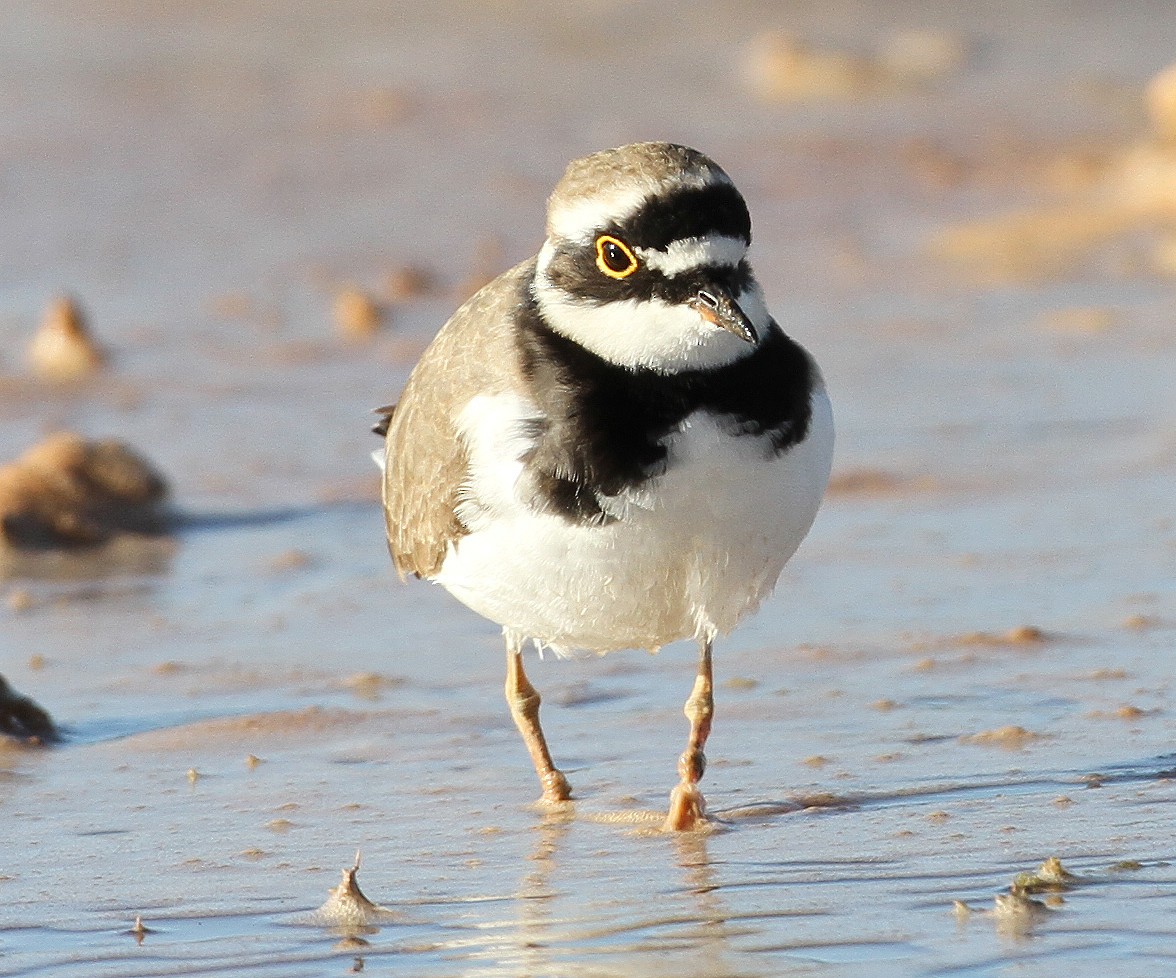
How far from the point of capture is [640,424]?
16.6 feet

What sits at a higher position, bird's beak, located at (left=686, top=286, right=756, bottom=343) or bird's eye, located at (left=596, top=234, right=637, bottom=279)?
bird's eye, located at (left=596, top=234, right=637, bottom=279)

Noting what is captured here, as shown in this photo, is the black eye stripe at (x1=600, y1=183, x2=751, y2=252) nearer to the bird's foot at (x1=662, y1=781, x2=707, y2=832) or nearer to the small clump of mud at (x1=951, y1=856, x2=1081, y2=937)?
the bird's foot at (x1=662, y1=781, x2=707, y2=832)

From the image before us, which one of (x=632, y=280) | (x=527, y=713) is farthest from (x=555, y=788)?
(x=632, y=280)

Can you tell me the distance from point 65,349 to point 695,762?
596 centimetres

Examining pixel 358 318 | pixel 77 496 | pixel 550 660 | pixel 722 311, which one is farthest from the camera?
pixel 358 318

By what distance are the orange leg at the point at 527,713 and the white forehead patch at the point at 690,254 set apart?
1.36 metres

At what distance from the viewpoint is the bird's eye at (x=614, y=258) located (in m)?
5.11

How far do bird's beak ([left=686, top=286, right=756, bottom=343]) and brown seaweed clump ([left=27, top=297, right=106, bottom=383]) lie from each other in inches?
248

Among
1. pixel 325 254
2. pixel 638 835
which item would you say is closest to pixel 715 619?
pixel 638 835

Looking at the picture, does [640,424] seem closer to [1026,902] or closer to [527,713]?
[527,713]

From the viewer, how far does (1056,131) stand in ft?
50.4

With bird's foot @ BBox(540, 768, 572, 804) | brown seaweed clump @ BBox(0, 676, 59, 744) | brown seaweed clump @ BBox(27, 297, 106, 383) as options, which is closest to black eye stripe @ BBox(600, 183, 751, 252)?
bird's foot @ BBox(540, 768, 572, 804)

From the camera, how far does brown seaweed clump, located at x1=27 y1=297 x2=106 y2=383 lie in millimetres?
10703

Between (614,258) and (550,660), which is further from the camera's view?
→ (550,660)
